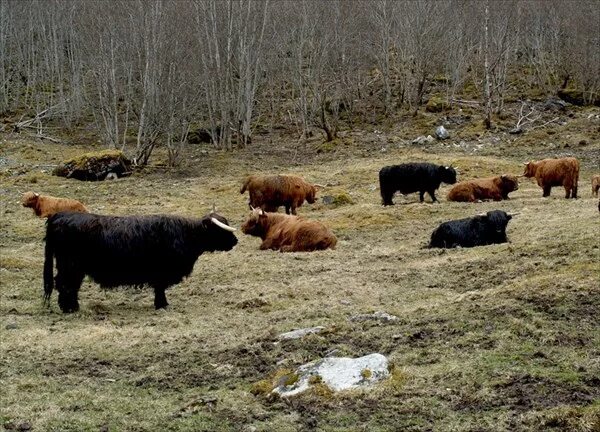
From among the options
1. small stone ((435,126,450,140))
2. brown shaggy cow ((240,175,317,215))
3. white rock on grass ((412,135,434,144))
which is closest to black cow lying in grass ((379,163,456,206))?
brown shaggy cow ((240,175,317,215))

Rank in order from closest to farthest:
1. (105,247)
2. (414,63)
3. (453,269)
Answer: (105,247) < (453,269) < (414,63)

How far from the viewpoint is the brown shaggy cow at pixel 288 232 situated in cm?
1578

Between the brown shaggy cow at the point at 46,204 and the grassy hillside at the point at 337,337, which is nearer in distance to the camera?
the grassy hillside at the point at 337,337

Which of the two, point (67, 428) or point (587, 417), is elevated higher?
point (587, 417)

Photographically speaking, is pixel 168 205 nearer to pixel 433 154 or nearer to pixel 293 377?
pixel 433 154

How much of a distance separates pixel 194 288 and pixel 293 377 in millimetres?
6180

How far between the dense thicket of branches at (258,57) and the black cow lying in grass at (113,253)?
23.8 metres

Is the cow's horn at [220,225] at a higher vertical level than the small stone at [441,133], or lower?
higher

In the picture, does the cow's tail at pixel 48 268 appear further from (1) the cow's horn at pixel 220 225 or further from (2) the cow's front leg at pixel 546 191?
(2) the cow's front leg at pixel 546 191

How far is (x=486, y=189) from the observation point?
22422 millimetres

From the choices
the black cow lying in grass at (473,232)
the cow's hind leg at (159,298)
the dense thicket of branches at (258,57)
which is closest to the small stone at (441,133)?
the dense thicket of branches at (258,57)

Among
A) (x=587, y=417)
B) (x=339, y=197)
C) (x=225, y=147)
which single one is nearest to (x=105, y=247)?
(x=587, y=417)

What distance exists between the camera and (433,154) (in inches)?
1389

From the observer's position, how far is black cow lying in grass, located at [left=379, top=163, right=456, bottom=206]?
903 inches
